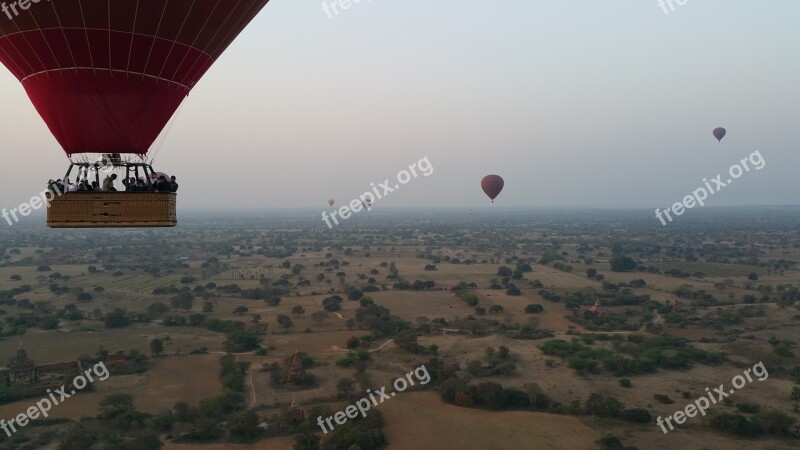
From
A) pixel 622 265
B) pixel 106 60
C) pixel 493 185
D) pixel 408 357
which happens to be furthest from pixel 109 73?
pixel 622 265

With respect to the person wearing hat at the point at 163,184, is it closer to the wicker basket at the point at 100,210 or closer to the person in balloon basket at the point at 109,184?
the wicker basket at the point at 100,210

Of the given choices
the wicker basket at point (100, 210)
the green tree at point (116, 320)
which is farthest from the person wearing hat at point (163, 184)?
the green tree at point (116, 320)

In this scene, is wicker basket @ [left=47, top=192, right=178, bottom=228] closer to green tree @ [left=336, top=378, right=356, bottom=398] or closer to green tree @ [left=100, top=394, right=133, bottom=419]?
green tree @ [left=100, top=394, right=133, bottom=419]

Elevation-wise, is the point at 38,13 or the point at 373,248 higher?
the point at 38,13

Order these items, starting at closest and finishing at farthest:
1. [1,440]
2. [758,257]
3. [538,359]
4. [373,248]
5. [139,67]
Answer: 1. [139,67]
2. [1,440]
3. [538,359]
4. [758,257]
5. [373,248]

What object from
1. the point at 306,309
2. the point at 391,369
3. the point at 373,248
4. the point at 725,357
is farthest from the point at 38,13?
the point at 373,248

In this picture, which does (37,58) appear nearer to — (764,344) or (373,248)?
(764,344)

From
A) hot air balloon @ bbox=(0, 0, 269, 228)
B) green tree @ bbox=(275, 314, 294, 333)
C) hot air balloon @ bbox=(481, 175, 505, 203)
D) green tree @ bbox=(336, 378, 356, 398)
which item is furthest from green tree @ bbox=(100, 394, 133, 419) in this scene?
hot air balloon @ bbox=(481, 175, 505, 203)
